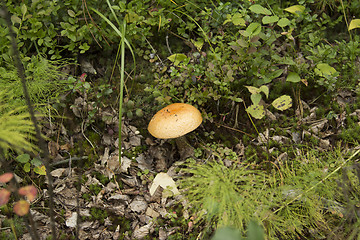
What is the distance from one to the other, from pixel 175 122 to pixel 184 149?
557 millimetres

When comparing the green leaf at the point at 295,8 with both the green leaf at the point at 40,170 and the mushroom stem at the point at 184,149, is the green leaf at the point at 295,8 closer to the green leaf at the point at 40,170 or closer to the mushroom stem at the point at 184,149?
the mushroom stem at the point at 184,149

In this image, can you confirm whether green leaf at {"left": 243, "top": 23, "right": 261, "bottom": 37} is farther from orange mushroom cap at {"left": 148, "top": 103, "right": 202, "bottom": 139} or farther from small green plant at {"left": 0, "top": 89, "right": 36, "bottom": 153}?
small green plant at {"left": 0, "top": 89, "right": 36, "bottom": 153}

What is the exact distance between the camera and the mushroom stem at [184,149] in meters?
3.24

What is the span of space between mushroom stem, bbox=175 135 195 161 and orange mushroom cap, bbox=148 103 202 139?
0.43 m

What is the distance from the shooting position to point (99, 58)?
3645 mm

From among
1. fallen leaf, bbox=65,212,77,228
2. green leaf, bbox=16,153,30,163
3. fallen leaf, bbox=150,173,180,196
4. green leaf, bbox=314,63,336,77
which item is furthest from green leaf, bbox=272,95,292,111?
green leaf, bbox=16,153,30,163

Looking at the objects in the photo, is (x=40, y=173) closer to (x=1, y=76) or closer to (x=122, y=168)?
(x=122, y=168)

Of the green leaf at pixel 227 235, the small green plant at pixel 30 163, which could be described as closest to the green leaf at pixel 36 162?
→ the small green plant at pixel 30 163

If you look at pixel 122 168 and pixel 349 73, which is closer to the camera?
pixel 122 168

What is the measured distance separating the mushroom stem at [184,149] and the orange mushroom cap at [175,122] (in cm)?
43

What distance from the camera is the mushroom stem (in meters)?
A: 3.24

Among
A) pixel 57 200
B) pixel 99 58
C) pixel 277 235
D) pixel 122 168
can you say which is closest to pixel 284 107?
pixel 277 235

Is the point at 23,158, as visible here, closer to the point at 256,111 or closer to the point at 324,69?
the point at 256,111

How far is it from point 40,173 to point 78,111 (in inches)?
32.7
